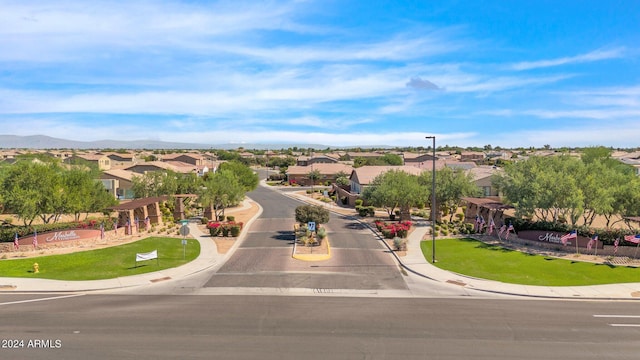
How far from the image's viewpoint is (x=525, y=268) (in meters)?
30.9

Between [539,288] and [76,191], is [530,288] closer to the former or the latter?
[539,288]

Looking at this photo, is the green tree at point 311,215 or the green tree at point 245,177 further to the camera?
the green tree at point 245,177

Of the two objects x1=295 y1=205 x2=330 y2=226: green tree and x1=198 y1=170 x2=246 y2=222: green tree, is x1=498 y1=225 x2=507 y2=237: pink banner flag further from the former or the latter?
x1=198 y1=170 x2=246 y2=222: green tree

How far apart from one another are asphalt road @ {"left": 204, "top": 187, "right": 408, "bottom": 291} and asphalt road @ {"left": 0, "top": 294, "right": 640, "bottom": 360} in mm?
3184

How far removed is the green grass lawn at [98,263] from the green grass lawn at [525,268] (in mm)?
21570

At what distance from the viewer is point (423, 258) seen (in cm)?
3503

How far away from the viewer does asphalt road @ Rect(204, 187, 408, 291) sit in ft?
91.2

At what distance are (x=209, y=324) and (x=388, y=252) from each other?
20.8 metres

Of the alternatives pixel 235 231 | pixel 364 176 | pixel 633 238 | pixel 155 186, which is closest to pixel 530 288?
pixel 633 238

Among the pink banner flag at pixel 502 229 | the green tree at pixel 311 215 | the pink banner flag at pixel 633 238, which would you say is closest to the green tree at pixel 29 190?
the green tree at pixel 311 215

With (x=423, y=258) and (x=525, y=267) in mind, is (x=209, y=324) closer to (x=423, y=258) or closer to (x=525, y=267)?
(x=423, y=258)

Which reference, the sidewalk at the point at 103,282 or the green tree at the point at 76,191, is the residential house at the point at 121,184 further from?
the sidewalk at the point at 103,282

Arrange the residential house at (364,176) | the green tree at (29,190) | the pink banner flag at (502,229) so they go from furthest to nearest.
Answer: the residential house at (364,176) → the pink banner flag at (502,229) → the green tree at (29,190)

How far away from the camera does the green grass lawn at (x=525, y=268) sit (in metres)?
28.2
